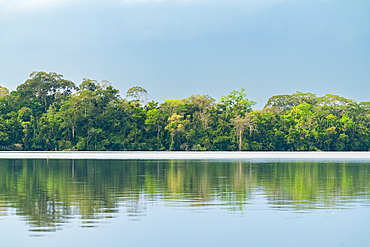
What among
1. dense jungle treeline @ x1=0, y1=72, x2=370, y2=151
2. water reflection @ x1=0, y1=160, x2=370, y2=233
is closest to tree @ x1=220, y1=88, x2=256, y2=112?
dense jungle treeline @ x1=0, y1=72, x2=370, y2=151

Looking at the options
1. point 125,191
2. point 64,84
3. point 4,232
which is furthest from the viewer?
point 64,84

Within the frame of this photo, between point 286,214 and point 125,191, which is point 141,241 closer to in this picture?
point 286,214

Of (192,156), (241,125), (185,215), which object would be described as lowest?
(192,156)

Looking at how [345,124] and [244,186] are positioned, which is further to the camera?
[345,124]

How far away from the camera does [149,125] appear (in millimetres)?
74875

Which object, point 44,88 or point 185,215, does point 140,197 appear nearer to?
point 185,215

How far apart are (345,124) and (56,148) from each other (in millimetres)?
45292

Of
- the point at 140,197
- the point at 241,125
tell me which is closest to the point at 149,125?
the point at 241,125

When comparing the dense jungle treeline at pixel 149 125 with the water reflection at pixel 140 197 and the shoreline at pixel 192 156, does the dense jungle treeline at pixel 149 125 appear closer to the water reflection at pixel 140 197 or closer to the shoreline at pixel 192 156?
the shoreline at pixel 192 156

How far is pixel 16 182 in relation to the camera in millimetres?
19938

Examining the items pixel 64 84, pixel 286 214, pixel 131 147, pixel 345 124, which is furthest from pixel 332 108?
pixel 286 214

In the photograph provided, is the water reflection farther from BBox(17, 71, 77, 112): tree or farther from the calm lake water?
BBox(17, 71, 77, 112): tree

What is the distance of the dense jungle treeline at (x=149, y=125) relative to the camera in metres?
73.2

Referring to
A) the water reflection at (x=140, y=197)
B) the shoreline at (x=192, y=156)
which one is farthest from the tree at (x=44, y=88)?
the water reflection at (x=140, y=197)
